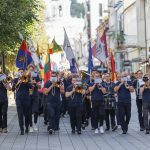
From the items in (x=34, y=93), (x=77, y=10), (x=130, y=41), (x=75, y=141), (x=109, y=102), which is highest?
(x=77, y=10)

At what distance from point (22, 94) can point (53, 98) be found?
922mm

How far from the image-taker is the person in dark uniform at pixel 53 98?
18469 mm

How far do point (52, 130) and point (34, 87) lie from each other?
76.9 inches

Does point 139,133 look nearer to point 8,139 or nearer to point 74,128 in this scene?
point 74,128

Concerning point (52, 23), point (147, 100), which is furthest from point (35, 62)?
point (52, 23)

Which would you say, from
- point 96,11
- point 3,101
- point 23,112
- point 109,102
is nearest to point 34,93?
point 23,112

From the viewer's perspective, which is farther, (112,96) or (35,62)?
(35,62)

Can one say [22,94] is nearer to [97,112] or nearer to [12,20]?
[97,112]

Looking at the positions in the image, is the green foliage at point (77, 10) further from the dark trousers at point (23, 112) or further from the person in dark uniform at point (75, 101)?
the person in dark uniform at point (75, 101)

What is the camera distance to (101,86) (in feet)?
60.4

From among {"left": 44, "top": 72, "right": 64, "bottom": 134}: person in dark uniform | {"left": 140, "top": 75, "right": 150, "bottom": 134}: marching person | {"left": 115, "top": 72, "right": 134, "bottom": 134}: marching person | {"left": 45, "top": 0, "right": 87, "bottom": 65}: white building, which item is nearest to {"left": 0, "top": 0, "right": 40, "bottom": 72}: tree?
{"left": 44, "top": 72, "right": 64, "bottom": 134}: person in dark uniform

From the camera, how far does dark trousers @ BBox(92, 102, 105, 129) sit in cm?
1852

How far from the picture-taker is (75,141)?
53.3ft

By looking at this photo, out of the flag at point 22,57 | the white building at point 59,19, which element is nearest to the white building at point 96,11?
the white building at point 59,19
